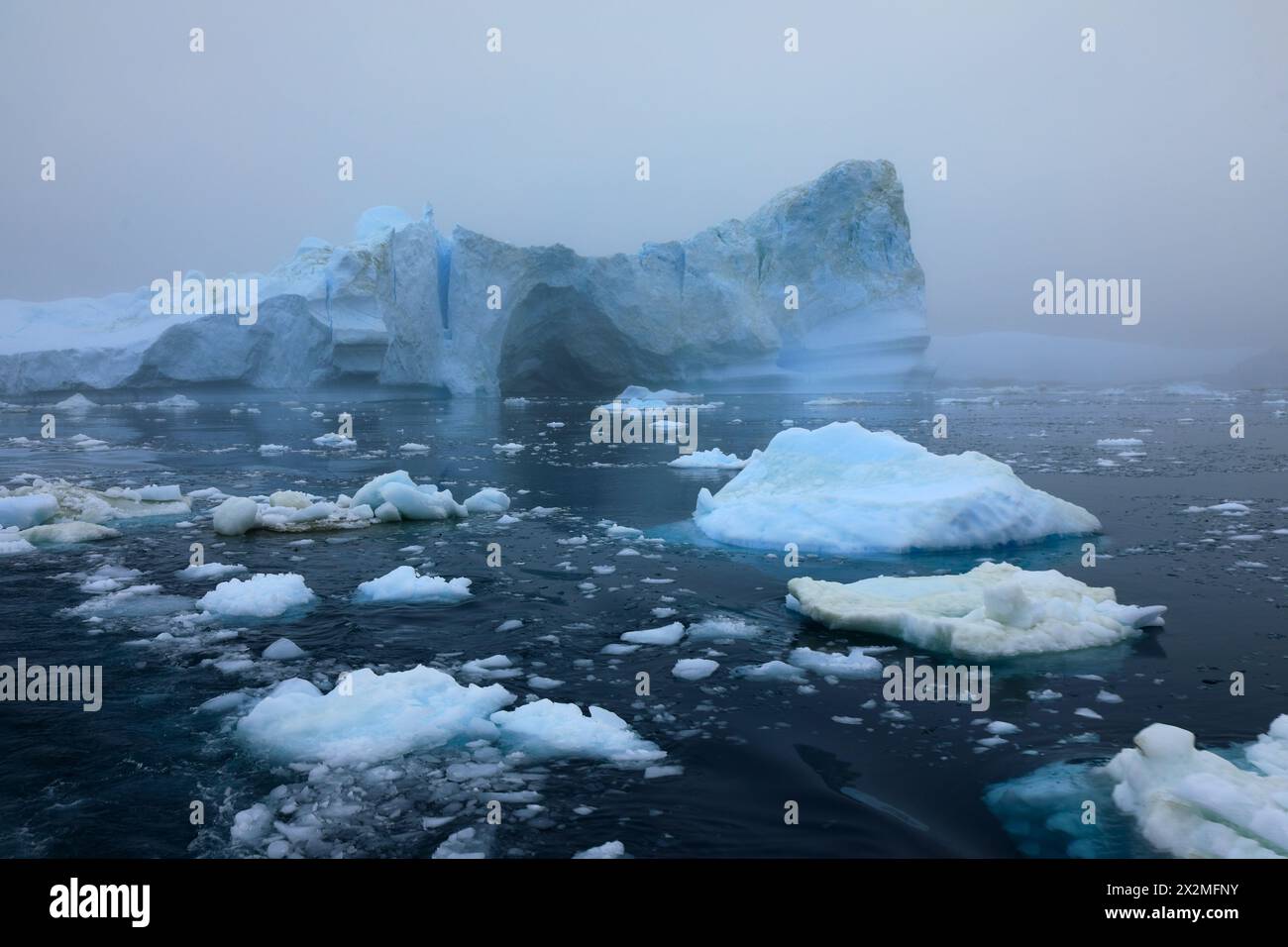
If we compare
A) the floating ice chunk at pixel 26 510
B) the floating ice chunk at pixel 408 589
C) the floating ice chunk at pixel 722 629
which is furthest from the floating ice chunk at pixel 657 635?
the floating ice chunk at pixel 26 510

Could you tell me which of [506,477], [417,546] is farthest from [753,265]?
[417,546]

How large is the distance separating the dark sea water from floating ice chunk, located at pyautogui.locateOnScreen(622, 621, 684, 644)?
0.17 meters

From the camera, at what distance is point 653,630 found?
20.4 feet

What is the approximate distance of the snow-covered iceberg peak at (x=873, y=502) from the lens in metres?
9.17

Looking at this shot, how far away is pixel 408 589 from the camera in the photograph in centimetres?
727

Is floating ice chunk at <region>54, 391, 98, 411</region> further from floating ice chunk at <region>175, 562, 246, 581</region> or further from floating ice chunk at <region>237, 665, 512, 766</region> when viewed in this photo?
floating ice chunk at <region>237, 665, 512, 766</region>

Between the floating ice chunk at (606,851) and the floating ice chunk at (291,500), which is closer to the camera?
the floating ice chunk at (606,851)

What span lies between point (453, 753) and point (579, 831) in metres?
1.04

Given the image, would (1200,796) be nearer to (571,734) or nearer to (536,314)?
(571,734)

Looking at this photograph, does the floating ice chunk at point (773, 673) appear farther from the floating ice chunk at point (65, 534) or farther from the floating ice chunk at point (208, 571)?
the floating ice chunk at point (65, 534)

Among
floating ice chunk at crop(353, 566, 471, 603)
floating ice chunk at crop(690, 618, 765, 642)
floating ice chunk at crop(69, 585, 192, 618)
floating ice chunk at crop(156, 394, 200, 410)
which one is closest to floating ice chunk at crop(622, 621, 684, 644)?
floating ice chunk at crop(690, 618, 765, 642)

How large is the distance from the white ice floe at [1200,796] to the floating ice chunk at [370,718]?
9.98 feet

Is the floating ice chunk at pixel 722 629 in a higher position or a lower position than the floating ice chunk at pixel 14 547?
lower
